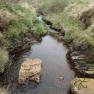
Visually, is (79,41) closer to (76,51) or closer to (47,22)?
(76,51)

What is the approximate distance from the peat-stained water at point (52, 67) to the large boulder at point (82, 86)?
48 cm

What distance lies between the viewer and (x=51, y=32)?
2170 centimetres

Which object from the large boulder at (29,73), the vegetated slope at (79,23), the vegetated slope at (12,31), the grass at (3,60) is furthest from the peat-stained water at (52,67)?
the grass at (3,60)

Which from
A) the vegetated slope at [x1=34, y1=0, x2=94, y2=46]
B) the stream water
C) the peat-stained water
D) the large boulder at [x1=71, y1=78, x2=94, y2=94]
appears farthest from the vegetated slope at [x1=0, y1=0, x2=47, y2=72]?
the large boulder at [x1=71, y1=78, x2=94, y2=94]

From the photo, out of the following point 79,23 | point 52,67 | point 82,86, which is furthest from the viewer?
point 79,23

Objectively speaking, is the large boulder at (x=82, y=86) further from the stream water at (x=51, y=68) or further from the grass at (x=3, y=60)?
the grass at (x=3, y=60)

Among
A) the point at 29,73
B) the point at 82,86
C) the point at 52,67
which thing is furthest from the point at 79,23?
the point at 82,86

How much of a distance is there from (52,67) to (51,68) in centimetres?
18

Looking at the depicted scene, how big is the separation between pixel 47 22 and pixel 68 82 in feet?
48.8

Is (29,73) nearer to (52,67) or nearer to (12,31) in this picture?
(52,67)

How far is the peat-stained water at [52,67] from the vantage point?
36.1 feet

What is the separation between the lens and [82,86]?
10.7 m

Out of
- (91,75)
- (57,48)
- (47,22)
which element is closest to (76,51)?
(57,48)

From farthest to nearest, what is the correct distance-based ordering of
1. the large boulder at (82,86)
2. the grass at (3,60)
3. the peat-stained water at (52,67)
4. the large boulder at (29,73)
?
1. the grass at (3,60)
2. the large boulder at (29,73)
3. the peat-stained water at (52,67)
4. the large boulder at (82,86)
